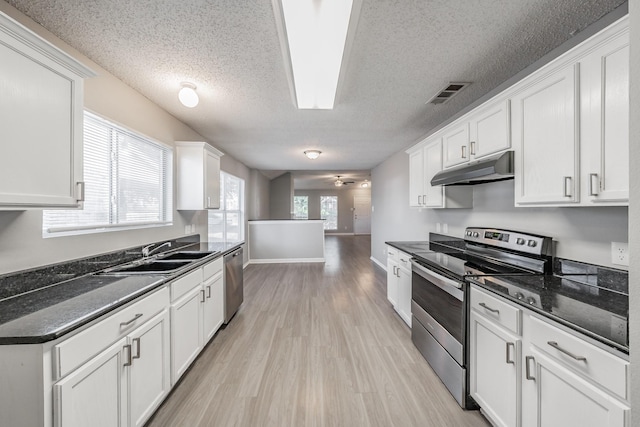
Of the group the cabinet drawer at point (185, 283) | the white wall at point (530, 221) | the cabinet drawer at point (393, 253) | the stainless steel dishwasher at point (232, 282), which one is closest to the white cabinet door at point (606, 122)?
the white wall at point (530, 221)

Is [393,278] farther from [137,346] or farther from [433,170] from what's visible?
[137,346]

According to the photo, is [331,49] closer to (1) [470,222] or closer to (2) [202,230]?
(1) [470,222]

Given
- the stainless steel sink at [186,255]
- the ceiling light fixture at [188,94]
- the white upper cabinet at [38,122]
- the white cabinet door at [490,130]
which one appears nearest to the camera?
the white upper cabinet at [38,122]

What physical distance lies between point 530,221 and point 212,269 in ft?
9.17

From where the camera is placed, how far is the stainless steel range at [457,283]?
5.80 ft

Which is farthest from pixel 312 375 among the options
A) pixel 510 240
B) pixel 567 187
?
pixel 567 187

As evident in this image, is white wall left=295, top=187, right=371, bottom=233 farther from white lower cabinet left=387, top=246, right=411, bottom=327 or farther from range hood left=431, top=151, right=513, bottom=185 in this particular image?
range hood left=431, top=151, right=513, bottom=185

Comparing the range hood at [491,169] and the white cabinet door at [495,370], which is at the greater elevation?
the range hood at [491,169]

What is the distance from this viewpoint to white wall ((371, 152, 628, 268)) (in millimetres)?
1508

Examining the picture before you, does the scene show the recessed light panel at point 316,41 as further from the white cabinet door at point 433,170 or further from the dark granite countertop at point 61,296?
the dark granite countertop at point 61,296

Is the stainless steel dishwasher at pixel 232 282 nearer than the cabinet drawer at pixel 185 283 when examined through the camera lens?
No

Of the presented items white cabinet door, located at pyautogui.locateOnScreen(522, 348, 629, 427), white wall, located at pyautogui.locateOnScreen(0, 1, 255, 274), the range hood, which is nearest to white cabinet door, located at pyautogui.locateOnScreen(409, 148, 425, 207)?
the range hood

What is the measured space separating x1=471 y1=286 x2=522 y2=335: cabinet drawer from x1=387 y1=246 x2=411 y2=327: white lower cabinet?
1123 millimetres

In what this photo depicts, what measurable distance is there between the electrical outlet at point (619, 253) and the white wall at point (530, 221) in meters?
0.02
